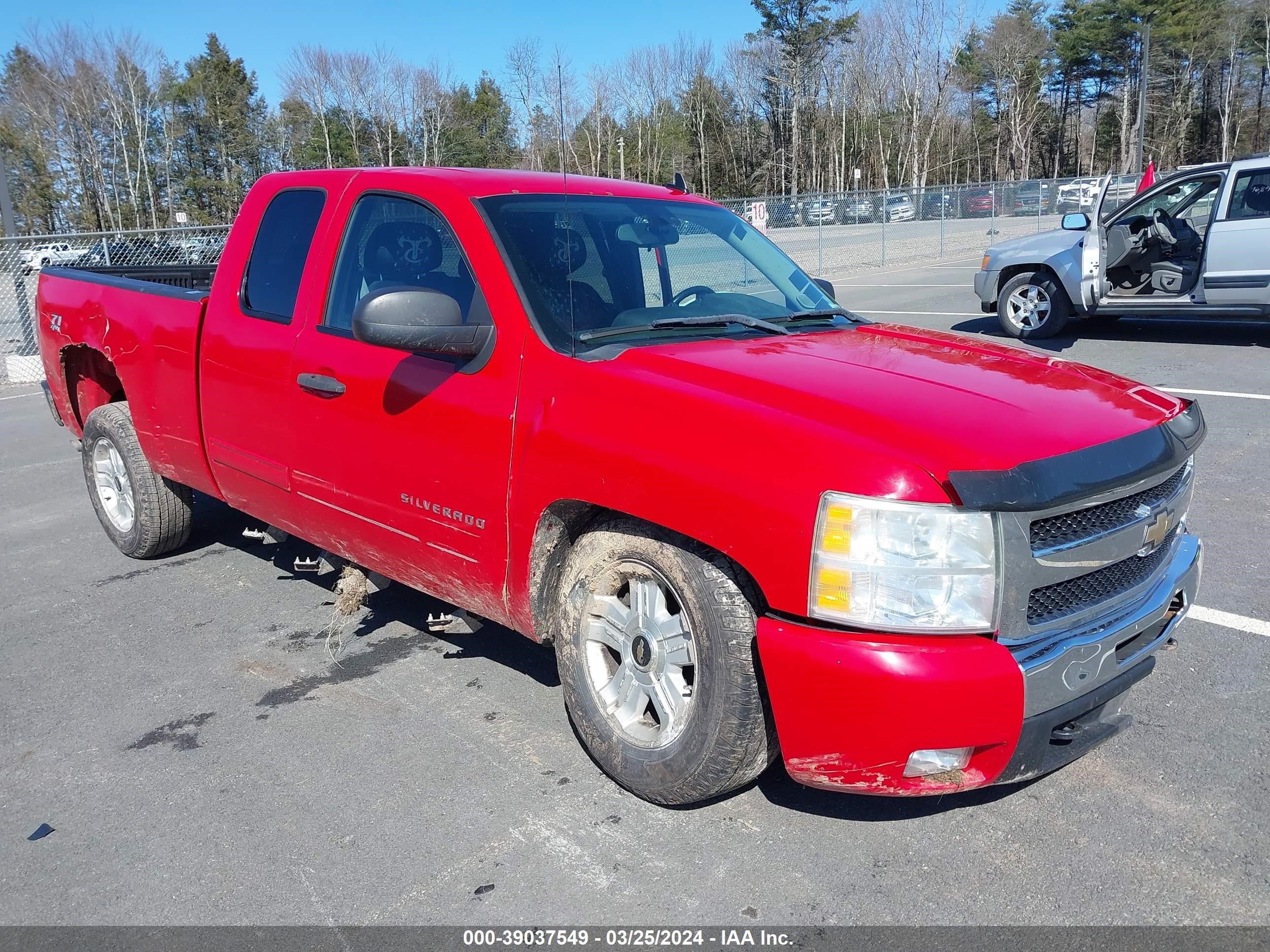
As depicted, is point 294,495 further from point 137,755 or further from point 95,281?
point 95,281

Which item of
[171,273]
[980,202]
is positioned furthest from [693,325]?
[980,202]

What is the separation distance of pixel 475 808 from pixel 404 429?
129cm

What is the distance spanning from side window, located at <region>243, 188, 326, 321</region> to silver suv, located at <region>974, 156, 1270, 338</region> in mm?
8590

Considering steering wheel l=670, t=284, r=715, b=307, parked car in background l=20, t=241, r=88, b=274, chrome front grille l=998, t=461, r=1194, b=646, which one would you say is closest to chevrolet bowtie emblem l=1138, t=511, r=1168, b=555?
chrome front grille l=998, t=461, r=1194, b=646

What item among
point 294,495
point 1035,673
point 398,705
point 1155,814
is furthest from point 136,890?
point 1155,814

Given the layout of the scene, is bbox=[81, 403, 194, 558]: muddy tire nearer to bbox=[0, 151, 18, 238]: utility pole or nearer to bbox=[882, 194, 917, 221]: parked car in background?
bbox=[0, 151, 18, 238]: utility pole

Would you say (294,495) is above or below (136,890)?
above

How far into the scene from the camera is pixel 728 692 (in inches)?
104

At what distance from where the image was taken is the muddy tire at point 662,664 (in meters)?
2.64

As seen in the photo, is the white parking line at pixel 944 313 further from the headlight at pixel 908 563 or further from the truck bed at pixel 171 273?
the headlight at pixel 908 563

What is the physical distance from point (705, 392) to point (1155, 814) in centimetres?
182

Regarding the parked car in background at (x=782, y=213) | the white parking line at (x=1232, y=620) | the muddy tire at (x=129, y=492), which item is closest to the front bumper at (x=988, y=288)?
the white parking line at (x=1232, y=620)

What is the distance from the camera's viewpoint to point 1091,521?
2602 mm

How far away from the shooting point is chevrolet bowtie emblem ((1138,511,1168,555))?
2.78 m
